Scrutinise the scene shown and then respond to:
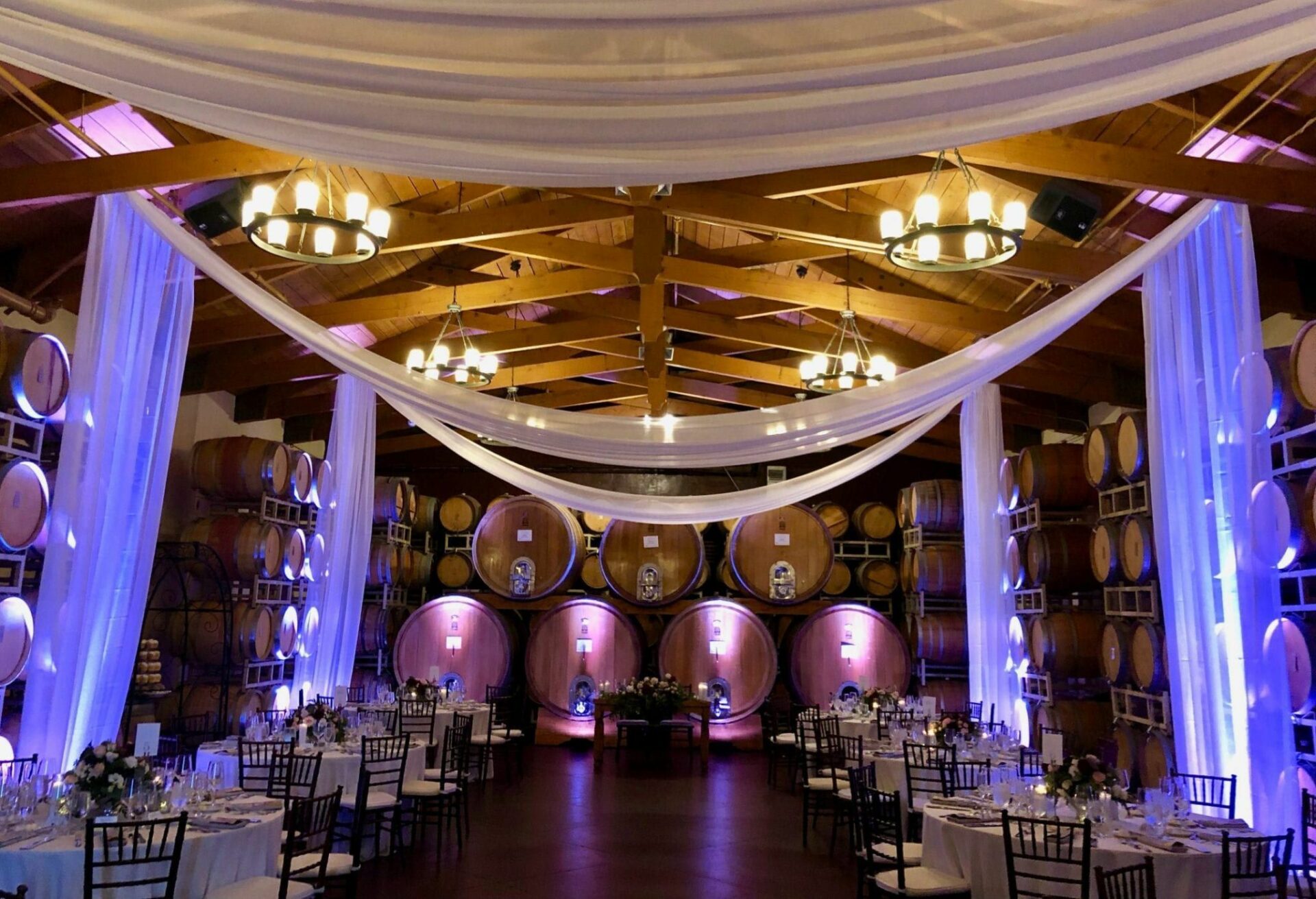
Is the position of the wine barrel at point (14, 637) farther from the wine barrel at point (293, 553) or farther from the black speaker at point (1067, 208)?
the black speaker at point (1067, 208)

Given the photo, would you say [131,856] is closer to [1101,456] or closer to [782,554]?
[1101,456]

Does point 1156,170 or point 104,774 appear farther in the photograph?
point 1156,170

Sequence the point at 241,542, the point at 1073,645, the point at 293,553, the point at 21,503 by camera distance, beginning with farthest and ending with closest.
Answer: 1. the point at 293,553
2. the point at 241,542
3. the point at 1073,645
4. the point at 21,503

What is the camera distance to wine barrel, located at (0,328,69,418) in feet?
17.8

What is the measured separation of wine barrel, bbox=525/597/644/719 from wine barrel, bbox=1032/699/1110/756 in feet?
14.2

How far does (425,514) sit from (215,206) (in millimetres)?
6310

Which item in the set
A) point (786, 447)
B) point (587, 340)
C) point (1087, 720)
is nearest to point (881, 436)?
point (587, 340)

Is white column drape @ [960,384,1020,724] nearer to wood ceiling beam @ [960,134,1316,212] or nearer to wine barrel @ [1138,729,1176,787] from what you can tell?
wine barrel @ [1138,729,1176,787]

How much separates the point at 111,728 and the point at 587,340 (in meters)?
6.31

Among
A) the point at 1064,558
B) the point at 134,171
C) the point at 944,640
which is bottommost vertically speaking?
the point at 944,640

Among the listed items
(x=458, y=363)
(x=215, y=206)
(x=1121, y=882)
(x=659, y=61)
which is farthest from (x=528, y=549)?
(x=659, y=61)

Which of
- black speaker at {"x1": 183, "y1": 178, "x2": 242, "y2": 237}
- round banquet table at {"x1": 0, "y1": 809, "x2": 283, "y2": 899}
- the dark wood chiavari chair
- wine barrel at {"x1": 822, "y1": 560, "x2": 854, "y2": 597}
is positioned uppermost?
black speaker at {"x1": 183, "y1": 178, "x2": 242, "y2": 237}

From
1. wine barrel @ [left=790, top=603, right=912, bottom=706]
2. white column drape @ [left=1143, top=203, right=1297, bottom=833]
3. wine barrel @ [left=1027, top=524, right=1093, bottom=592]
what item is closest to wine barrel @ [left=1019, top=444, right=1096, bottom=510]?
wine barrel @ [left=1027, top=524, right=1093, bottom=592]

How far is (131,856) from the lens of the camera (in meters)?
3.50
